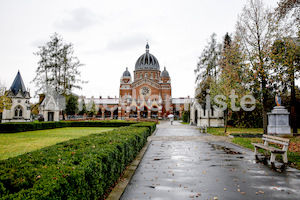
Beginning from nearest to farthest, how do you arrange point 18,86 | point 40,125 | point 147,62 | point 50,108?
point 40,125 < point 18,86 < point 50,108 < point 147,62

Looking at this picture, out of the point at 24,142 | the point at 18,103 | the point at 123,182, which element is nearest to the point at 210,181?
the point at 123,182

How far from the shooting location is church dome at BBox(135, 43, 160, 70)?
68.2 m

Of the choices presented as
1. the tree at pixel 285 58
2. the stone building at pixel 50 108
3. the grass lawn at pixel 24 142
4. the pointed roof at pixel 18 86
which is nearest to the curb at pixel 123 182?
A: the grass lawn at pixel 24 142

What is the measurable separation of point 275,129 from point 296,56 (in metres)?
5.84

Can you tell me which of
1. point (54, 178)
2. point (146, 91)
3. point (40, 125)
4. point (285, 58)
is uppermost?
point (146, 91)

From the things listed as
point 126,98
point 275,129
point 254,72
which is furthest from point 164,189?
point 126,98

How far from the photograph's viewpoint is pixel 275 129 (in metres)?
15.6

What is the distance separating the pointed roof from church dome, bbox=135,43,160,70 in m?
39.9

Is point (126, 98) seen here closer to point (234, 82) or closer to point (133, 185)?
point (234, 82)

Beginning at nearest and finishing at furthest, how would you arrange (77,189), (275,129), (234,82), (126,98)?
(77,189)
(234,82)
(275,129)
(126,98)

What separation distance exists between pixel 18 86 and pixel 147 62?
42933 mm

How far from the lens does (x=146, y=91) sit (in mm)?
62906

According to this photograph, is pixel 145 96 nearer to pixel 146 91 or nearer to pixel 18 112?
pixel 146 91

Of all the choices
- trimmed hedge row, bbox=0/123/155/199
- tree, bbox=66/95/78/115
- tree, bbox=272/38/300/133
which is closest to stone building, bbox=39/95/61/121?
tree, bbox=66/95/78/115
